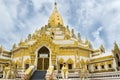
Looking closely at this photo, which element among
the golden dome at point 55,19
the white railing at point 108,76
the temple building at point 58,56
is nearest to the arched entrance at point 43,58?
the temple building at point 58,56

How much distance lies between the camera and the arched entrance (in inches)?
971

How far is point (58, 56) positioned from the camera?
26719 millimetres

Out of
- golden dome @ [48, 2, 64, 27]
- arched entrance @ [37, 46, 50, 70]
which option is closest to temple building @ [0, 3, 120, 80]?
arched entrance @ [37, 46, 50, 70]

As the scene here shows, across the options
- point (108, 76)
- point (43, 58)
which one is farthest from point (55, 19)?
point (108, 76)

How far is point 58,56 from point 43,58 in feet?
8.95

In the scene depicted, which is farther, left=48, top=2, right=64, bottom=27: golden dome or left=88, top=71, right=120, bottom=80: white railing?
left=48, top=2, right=64, bottom=27: golden dome

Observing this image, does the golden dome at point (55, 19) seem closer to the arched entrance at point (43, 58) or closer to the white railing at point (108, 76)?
the arched entrance at point (43, 58)

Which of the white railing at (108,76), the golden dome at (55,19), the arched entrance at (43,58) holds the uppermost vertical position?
the golden dome at (55,19)

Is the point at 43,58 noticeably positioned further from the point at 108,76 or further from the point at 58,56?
the point at 108,76

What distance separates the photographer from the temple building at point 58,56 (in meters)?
25.0

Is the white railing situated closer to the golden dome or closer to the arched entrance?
the arched entrance

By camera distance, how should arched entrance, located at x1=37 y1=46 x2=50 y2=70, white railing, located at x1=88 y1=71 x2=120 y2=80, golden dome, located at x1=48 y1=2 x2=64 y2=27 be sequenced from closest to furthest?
white railing, located at x1=88 y1=71 x2=120 y2=80
arched entrance, located at x1=37 y1=46 x2=50 y2=70
golden dome, located at x1=48 y1=2 x2=64 y2=27

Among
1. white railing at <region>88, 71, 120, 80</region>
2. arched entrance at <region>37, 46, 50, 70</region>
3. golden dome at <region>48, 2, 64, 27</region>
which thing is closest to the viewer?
white railing at <region>88, 71, 120, 80</region>

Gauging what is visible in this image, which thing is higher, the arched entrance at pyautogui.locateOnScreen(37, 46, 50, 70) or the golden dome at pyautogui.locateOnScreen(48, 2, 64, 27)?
the golden dome at pyautogui.locateOnScreen(48, 2, 64, 27)
